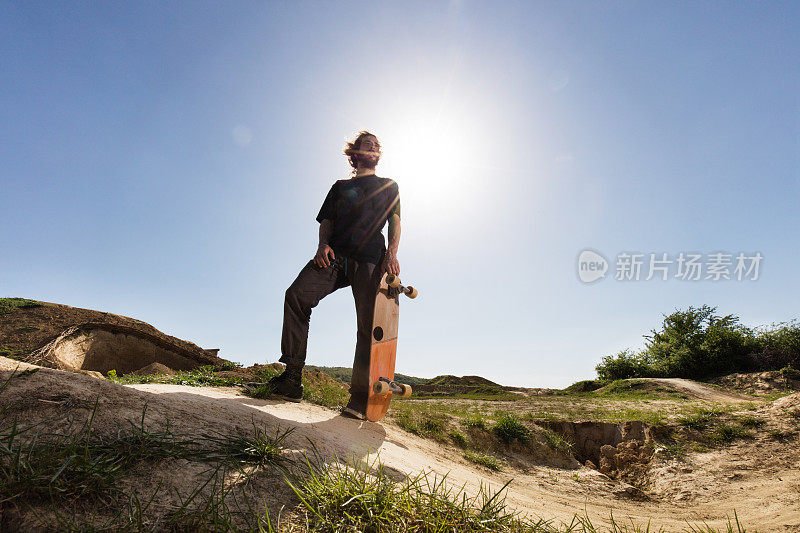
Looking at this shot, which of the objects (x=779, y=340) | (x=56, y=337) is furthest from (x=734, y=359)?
(x=56, y=337)

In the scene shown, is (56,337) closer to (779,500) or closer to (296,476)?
(296,476)

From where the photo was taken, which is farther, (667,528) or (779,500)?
(779,500)

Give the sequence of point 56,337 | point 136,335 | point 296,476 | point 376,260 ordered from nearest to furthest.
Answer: point 296,476, point 376,260, point 56,337, point 136,335

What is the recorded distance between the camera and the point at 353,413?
4.21 metres

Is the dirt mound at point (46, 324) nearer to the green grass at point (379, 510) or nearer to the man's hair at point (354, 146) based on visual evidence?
the man's hair at point (354, 146)

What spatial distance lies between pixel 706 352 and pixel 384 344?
24.0 metres

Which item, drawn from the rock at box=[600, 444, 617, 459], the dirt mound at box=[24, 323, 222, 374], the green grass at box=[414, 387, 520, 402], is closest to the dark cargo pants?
the rock at box=[600, 444, 617, 459]

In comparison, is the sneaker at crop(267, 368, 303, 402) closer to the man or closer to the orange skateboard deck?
the man

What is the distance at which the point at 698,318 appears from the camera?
24328 millimetres

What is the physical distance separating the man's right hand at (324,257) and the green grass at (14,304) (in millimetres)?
10399

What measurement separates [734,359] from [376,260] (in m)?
24.1

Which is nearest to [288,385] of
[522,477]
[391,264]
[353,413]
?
[353,413]

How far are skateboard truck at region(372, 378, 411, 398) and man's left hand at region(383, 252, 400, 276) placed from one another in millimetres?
1201

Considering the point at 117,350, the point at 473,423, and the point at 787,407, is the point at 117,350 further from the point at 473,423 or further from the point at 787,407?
the point at 787,407
